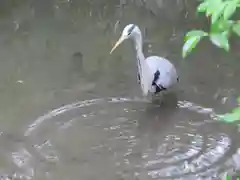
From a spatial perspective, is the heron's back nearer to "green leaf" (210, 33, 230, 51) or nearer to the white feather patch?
the white feather patch

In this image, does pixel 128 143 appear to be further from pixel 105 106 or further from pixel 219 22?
pixel 219 22

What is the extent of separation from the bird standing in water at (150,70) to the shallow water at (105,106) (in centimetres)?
13

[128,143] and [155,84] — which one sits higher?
[155,84]

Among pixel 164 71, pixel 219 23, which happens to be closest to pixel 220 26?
pixel 219 23

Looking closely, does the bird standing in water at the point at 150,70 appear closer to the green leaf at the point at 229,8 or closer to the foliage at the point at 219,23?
the foliage at the point at 219,23

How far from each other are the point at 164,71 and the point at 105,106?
2.02ft

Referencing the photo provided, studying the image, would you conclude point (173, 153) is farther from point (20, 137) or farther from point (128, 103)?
point (20, 137)

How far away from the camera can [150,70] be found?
16.0ft

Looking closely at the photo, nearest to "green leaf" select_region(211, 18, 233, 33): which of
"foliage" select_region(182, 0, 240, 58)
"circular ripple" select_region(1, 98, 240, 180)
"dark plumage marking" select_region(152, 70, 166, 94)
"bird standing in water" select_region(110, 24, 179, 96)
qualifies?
"foliage" select_region(182, 0, 240, 58)

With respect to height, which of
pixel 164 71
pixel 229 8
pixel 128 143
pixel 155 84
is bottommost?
pixel 128 143

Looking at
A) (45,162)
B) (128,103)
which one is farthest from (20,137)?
(128,103)

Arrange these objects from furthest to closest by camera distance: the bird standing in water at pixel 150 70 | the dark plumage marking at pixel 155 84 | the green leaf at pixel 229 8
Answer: the dark plumage marking at pixel 155 84 < the bird standing in water at pixel 150 70 < the green leaf at pixel 229 8

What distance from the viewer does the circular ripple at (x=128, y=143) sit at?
3.94 meters

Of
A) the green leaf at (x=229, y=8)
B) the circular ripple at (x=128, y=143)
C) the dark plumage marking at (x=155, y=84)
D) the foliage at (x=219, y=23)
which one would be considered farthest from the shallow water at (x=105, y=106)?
the green leaf at (x=229, y=8)
